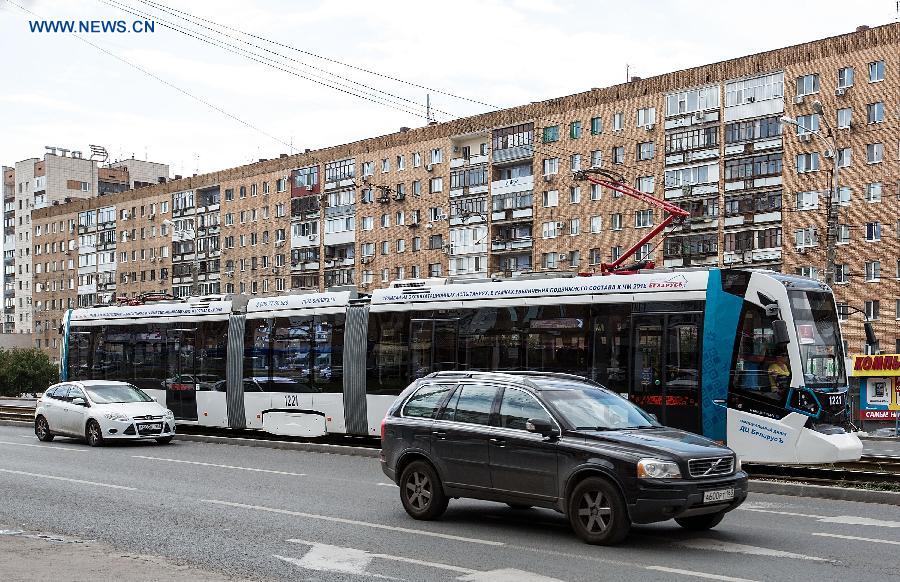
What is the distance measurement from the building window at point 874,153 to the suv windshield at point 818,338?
43669mm

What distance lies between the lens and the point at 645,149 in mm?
67750

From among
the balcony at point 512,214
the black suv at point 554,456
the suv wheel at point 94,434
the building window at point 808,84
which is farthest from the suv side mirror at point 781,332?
the balcony at point 512,214

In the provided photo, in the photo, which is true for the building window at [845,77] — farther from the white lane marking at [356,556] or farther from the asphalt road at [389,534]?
the white lane marking at [356,556]

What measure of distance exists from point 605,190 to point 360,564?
60.9 m

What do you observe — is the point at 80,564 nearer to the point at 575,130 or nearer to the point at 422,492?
the point at 422,492

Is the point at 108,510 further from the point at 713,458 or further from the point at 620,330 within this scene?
the point at 620,330

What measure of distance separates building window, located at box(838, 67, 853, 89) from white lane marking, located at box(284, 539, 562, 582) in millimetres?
53950

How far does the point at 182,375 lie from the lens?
2833cm

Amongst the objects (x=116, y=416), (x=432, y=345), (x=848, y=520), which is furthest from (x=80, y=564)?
(x=116, y=416)

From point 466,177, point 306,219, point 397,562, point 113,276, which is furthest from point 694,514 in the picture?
point 113,276

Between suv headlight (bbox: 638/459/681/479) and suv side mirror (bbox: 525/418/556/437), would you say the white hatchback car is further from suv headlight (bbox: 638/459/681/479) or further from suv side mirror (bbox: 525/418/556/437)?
suv headlight (bbox: 638/459/681/479)

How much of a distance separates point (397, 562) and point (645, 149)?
5997cm

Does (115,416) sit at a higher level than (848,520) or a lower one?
higher

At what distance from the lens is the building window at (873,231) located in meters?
57.6
